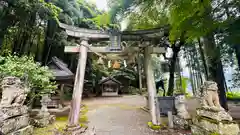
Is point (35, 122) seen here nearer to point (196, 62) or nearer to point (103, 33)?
point (103, 33)

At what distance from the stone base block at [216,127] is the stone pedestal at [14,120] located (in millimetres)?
4388

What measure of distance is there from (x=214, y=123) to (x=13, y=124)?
14.8ft

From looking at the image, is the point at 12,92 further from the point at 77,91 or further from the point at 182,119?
the point at 182,119

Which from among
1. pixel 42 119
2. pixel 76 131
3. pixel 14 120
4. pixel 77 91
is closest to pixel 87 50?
pixel 77 91

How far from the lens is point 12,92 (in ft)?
9.59

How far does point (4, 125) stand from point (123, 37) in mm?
3934

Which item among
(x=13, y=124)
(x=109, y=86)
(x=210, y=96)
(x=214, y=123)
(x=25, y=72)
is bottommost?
(x=13, y=124)

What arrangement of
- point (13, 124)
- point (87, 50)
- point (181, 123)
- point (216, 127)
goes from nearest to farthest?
point (216, 127)
point (13, 124)
point (181, 123)
point (87, 50)

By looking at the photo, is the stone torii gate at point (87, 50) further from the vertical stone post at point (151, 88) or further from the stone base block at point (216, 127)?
the stone base block at point (216, 127)

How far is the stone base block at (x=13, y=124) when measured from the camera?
2.54 meters

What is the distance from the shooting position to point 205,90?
3.06 m

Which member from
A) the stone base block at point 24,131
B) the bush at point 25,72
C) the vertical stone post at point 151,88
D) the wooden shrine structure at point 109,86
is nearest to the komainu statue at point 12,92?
the bush at point 25,72

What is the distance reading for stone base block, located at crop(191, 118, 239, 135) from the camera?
8.10ft

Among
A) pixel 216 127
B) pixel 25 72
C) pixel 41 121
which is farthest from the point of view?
pixel 41 121
